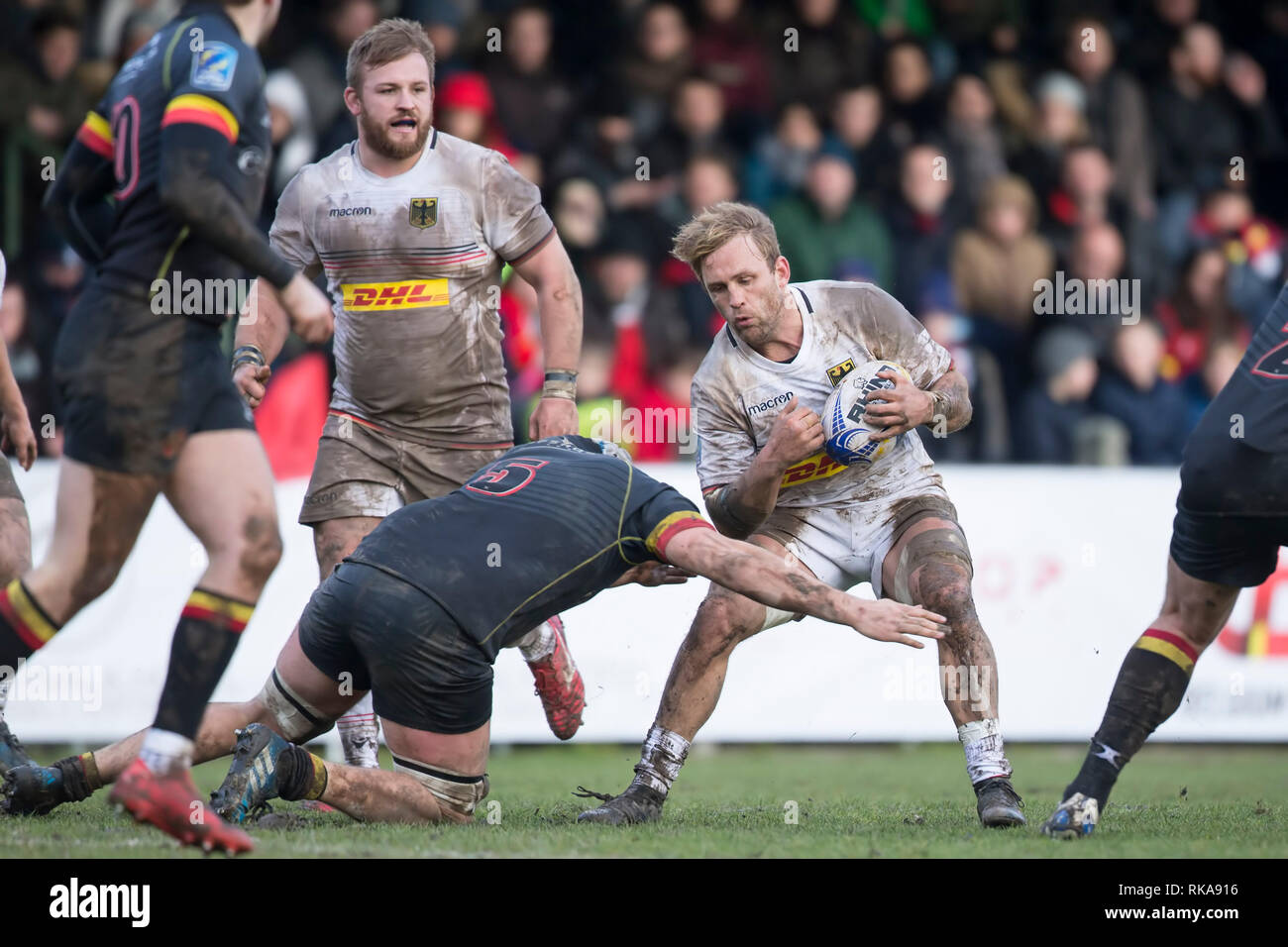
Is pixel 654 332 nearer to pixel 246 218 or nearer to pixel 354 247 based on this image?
pixel 354 247

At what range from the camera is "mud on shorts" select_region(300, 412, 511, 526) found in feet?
20.9

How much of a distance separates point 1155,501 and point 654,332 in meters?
3.28

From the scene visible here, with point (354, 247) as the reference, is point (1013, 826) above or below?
below

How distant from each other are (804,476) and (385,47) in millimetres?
2273

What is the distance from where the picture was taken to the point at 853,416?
5.97m

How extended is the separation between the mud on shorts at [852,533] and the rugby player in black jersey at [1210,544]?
1065 millimetres

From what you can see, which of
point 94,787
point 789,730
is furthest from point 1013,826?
point 789,730

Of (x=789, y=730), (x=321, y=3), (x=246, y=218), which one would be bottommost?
(x=789, y=730)

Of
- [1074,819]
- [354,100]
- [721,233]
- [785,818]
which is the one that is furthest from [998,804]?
[354,100]

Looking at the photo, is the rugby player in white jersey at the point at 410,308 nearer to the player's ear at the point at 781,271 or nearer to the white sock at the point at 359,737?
the white sock at the point at 359,737

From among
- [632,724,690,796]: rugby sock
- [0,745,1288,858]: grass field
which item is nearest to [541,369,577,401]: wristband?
[632,724,690,796]: rugby sock

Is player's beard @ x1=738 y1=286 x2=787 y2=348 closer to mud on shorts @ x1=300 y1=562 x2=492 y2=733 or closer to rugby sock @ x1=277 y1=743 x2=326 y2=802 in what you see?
mud on shorts @ x1=300 y1=562 x2=492 y2=733

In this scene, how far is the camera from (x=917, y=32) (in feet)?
43.5

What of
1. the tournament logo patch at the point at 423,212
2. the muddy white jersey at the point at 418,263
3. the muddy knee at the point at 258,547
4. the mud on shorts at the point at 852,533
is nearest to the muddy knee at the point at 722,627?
the mud on shorts at the point at 852,533
